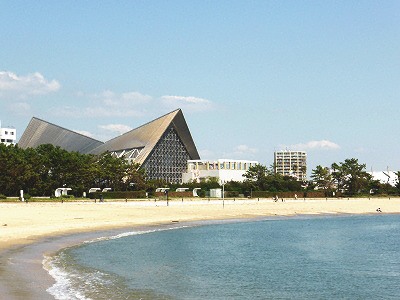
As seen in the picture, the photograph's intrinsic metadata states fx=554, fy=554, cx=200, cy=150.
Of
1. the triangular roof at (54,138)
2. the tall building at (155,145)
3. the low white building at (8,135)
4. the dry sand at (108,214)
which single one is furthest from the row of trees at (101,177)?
the low white building at (8,135)

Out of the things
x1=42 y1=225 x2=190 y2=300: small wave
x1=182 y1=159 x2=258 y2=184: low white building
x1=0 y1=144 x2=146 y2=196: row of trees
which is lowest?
x1=42 y1=225 x2=190 y2=300: small wave

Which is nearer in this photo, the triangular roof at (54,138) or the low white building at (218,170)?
the low white building at (218,170)

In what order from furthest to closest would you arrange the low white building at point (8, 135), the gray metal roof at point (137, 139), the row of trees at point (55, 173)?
the low white building at point (8, 135) < the gray metal roof at point (137, 139) < the row of trees at point (55, 173)

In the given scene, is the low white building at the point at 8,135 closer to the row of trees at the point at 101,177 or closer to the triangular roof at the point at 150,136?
→ the triangular roof at the point at 150,136

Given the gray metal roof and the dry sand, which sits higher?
the gray metal roof

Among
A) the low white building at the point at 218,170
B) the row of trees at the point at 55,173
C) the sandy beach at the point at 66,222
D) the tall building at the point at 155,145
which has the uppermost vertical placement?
the tall building at the point at 155,145

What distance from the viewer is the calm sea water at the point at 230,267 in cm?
1836

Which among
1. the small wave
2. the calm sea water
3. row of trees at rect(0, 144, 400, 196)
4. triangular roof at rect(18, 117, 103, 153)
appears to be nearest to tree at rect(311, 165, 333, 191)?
row of trees at rect(0, 144, 400, 196)

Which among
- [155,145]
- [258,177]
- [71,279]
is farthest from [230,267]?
[155,145]

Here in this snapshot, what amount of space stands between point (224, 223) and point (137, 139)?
90581mm

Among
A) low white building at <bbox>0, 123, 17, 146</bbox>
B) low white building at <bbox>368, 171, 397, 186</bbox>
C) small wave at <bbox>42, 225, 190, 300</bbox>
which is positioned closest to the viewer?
small wave at <bbox>42, 225, 190, 300</bbox>

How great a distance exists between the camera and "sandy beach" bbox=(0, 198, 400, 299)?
61.0 ft

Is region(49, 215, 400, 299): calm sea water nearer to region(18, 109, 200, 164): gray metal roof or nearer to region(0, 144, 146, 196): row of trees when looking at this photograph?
region(0, 144, 146, 196): row of trees

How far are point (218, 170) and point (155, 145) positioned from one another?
16.6m
